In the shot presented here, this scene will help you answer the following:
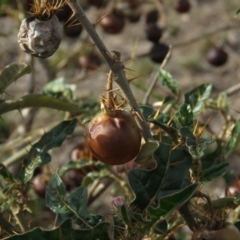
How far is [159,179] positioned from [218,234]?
0.13m

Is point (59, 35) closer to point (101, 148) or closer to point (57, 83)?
point (101, 148)

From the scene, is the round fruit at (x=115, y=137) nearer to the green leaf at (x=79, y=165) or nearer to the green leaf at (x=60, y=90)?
the green leaf at (x=79, y=165)

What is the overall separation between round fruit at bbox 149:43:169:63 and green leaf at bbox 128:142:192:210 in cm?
134

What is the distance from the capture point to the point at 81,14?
971mm

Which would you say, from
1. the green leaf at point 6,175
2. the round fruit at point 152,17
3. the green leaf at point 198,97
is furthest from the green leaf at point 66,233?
the round fruit at point 152,17

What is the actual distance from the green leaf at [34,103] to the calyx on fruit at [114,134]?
0.74ft

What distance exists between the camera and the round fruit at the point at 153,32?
2.43 meters

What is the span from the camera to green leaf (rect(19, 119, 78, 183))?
51.6 inches

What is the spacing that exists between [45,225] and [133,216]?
1092 millimetres

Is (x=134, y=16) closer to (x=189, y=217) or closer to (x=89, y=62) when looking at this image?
(x=89, y=62)

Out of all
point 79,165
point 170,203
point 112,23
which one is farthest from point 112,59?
point 112,23

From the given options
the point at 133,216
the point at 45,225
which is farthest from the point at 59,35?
the point at 45,225

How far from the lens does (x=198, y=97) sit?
140 centimetres

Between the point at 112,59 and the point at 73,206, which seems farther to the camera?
the point at 73,206
